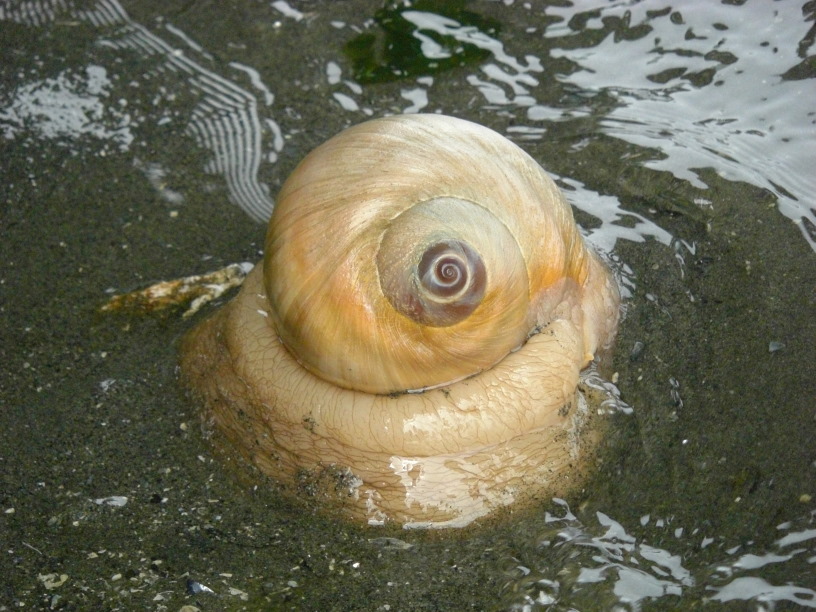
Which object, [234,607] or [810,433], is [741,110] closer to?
[810,433]

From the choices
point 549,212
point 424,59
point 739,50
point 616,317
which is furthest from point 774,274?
point 424,59

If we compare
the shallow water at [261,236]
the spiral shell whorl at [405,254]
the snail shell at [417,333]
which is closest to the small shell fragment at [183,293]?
the shallow water at [261,236]

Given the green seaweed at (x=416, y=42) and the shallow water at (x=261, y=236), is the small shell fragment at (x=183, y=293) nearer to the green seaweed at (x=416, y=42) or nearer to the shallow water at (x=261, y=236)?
the shallow water at (x=261, y=236)

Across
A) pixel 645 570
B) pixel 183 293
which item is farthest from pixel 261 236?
pixel 645 570

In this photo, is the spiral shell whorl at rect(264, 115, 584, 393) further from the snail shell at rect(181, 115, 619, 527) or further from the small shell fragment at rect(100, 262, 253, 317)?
the small shell fragment at rect(100, 262, 253, 317)

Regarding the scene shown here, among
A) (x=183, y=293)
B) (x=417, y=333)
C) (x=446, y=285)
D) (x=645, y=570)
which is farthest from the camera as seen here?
(x=183, y=293)

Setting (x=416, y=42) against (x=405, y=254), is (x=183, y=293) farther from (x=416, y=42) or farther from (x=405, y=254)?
(x=416, y=42)
